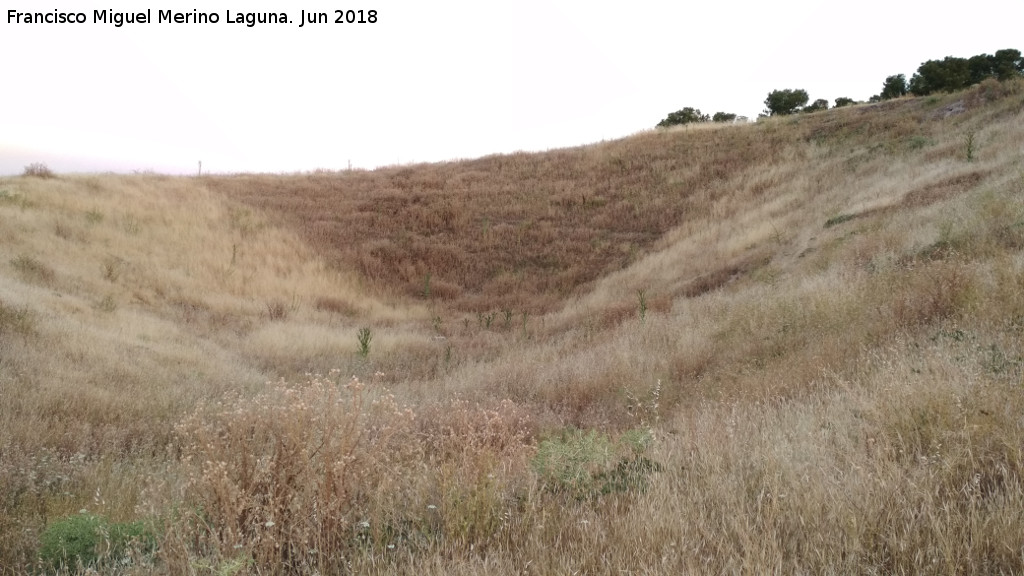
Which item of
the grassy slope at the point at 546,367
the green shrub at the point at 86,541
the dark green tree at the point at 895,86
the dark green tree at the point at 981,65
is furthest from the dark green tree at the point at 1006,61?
the green shrub at the point at 86,541

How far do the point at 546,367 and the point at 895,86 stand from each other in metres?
41.9

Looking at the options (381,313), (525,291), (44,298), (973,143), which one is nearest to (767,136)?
(973,143)

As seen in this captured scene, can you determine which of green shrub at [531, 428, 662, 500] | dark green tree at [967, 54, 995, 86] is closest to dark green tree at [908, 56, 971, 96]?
dark green tree at [967, 54, 995, 86]

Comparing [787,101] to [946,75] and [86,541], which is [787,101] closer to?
[946,75]

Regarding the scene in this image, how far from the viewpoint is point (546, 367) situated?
9.31 metres

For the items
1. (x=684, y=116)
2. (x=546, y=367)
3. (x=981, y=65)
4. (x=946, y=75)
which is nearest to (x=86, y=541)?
(x=546, y=367)

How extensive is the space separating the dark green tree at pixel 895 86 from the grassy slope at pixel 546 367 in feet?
57.2

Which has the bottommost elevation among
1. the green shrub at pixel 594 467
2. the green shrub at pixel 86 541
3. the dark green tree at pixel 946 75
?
the green shrub at pixel 86 541

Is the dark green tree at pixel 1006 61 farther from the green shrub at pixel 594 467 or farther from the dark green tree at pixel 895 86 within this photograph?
the green shrub at pixel 594 467

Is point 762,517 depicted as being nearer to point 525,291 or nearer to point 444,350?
point 444,350

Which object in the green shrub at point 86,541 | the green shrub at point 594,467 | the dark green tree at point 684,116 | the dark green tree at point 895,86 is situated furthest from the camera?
the dark green tree at point 684,116

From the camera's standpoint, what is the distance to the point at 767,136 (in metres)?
29.0

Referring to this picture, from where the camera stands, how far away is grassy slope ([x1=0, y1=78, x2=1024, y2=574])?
9.21 feet

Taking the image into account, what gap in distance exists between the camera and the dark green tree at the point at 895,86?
39056 mm
